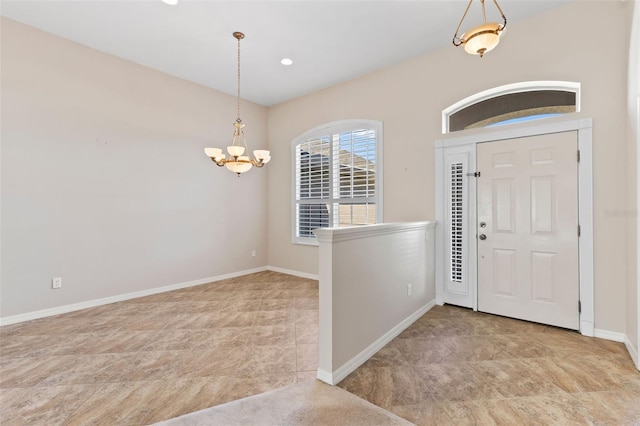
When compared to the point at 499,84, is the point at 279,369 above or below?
below

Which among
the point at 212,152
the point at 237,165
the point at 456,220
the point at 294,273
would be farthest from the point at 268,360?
the point at 294,273

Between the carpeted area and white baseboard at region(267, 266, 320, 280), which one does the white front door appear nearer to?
the carpeted area

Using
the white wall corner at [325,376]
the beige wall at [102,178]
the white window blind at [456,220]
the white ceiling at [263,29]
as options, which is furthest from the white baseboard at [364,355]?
the beige wall at [102,178]

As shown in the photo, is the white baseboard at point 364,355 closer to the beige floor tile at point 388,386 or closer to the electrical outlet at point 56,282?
the beige floor tile at point 388,386

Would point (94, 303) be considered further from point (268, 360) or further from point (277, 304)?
point (268, 360)

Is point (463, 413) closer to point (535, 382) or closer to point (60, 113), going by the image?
point (535, 382)

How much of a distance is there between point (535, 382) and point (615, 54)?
3.16m

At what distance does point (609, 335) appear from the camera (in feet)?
9.47

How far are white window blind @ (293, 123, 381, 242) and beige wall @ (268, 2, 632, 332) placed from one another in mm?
223

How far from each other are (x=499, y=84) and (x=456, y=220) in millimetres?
1709

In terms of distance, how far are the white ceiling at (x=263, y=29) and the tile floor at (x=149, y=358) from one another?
11.4ft

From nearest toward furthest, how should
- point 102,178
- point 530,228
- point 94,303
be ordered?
point 530,228
point 94,303
point 102,178

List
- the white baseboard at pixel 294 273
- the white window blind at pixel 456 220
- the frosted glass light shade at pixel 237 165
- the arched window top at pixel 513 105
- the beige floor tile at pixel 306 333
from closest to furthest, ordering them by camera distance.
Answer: the beige floor tile at pixel 306 333, the arched window top at pixel 513 105, the frosted glass light shade at pixel 237 165, the white window blind at pixel 456 220, the white baseboard at pixel 294 273

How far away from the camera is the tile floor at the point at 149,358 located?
6.41 feet
